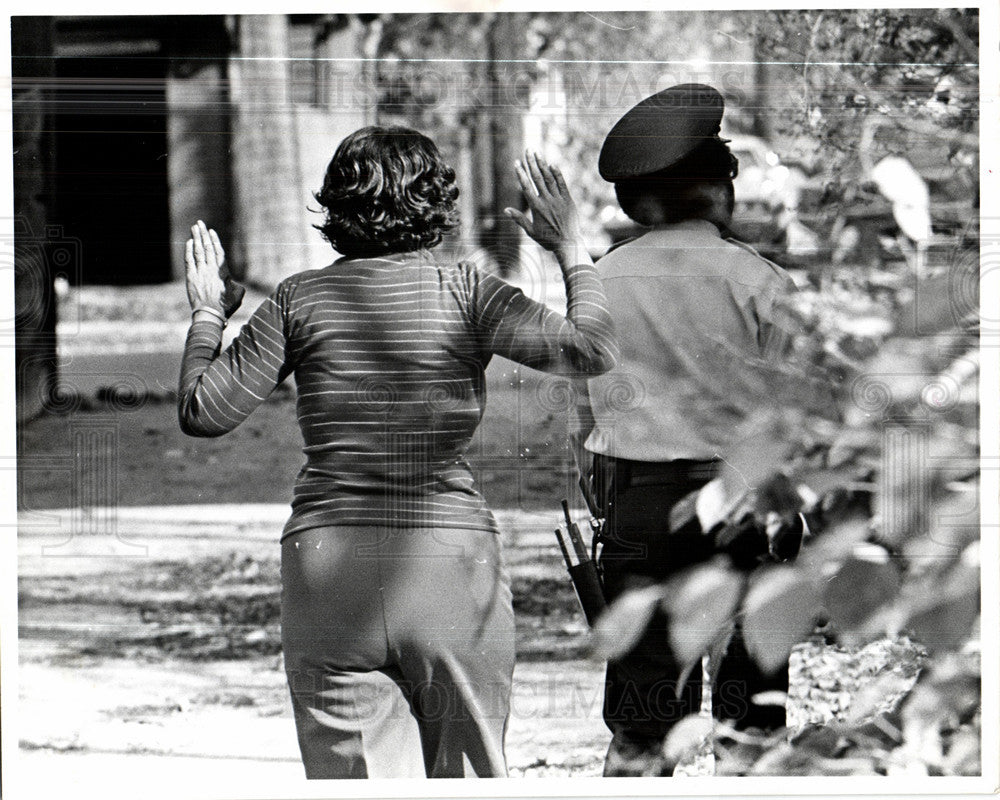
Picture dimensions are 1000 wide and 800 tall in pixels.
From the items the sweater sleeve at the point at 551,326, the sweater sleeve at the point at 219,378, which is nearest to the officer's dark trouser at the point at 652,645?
the sweater sleeve at the point at 551,326

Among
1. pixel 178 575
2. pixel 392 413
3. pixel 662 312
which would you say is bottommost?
pixel 178 575

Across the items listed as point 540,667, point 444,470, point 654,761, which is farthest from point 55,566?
point 654,761

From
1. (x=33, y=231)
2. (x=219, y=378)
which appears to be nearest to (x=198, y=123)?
(x=33, y=231)

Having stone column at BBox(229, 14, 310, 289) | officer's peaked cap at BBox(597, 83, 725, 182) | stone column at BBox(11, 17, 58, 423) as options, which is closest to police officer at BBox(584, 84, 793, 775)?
officer's peaked cap at BBox(597, 83, 725, 182)

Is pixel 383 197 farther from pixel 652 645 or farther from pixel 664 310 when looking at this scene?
pixel 652 645

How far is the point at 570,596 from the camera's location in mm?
2738

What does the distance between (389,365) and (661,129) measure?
30.1 inches

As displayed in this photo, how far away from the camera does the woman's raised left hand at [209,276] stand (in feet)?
8.82

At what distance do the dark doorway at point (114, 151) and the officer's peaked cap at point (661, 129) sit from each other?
94 centimetres

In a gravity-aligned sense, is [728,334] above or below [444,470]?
above

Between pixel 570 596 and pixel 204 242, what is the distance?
109 centimetres

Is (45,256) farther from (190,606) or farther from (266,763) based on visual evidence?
(266,763)

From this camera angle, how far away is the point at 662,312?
8.84ft

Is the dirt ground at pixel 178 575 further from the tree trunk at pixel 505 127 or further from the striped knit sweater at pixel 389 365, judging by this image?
the tree trunk at pixel 505 127
